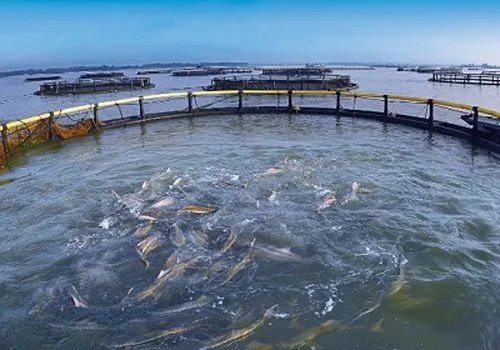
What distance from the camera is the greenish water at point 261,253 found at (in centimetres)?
605

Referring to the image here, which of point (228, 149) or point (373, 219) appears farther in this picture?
point (228, 149)

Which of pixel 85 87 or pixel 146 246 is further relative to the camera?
pixel 85 87

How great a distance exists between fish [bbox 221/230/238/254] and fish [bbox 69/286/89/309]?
8.82 feet

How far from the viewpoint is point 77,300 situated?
6770 mm

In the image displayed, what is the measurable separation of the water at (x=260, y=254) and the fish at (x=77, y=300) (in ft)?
0.11

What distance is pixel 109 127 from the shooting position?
23.9 metres

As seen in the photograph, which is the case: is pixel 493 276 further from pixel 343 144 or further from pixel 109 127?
pixel 109 127

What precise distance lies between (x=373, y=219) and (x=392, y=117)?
15797 mm

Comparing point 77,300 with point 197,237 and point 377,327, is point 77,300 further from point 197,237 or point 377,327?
point 377,327

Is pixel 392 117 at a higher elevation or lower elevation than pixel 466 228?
higher

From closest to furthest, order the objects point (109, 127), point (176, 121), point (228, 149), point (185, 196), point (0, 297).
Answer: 1. point (0, 297)
2. point (185, 196)
3. point (228, 149)
4. point (109, 127)
5. point (176, 121)

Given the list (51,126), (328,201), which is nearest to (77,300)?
(328,201)

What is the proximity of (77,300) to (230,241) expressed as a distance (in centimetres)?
313

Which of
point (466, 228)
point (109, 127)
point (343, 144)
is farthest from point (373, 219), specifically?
point (109, 127)
